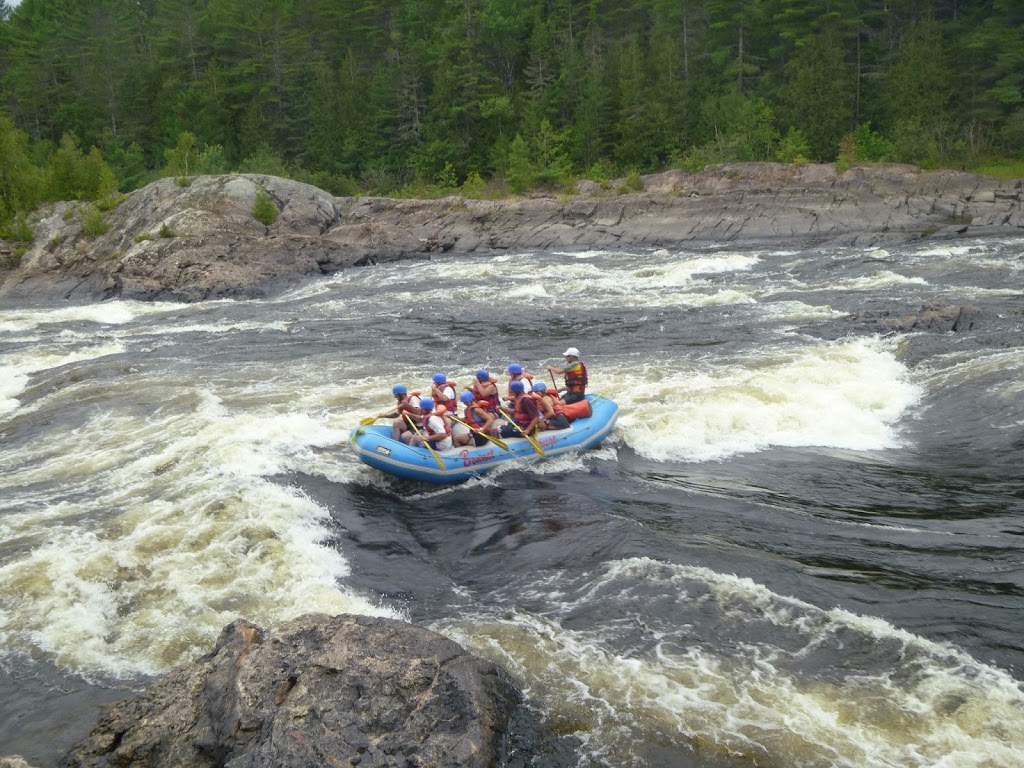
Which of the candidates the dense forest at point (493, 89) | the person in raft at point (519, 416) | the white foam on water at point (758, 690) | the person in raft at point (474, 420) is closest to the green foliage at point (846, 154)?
the dense forest at point (493, 89)

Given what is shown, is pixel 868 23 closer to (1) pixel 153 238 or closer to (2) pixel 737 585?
(1) pixel 153 238

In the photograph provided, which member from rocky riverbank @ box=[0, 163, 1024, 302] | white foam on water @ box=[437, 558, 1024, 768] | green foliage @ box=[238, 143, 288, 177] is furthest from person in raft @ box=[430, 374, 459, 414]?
green foliage @ box=[238, 143, 288, 177]

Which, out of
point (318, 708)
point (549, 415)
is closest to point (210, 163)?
point (549, 415)

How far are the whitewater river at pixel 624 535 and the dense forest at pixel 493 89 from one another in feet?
69.6

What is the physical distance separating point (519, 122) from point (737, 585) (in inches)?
1642

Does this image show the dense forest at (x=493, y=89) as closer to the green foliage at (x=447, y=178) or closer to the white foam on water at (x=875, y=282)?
the green foliage at (x=447, y=178)

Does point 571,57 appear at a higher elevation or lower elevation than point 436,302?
higher

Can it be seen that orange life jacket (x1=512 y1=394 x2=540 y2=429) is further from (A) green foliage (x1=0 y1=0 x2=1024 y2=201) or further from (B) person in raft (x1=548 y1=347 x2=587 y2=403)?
(A) green foliage (x1=0 y1=0 x2=1024 y2=201)

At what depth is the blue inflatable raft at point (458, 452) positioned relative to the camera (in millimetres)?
10508

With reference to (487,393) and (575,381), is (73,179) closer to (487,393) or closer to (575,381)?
(487,393)

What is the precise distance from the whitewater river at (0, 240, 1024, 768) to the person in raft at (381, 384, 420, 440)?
0.79 meters

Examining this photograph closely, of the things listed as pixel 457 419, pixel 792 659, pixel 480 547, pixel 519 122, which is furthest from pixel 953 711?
pixel 519 122

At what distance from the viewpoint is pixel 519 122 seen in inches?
1820

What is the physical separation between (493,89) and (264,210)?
20.0 meters
